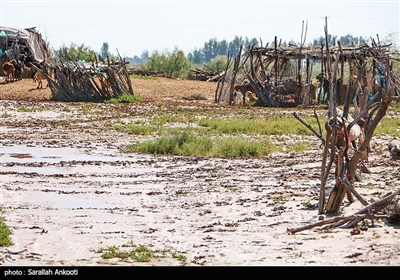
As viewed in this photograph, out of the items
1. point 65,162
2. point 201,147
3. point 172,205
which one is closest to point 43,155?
point 65,162

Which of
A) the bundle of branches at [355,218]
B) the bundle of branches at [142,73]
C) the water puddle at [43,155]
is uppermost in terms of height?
the bundle of branches at [142,73]

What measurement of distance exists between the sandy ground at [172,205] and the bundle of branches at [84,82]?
445 inches

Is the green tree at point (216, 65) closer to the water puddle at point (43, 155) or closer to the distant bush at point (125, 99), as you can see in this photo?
the distant bush at point (125, 99)

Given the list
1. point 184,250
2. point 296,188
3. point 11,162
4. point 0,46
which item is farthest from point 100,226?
point 0,46

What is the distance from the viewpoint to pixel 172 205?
1234 cm

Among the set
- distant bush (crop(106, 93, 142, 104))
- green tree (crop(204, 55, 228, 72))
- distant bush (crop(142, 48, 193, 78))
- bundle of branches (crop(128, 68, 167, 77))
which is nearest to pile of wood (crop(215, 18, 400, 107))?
distant bush (crop(106, 93, 142, 104))

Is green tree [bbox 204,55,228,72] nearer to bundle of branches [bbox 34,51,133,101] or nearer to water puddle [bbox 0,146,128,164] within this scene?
bundle of branches [bbox 34,51,133,101]

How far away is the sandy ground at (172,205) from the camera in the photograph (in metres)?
8.66

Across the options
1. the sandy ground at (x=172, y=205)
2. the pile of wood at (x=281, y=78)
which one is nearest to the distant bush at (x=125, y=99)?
the pile of wood at (x=281, y=78)

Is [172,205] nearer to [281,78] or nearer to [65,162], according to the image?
[65,162]

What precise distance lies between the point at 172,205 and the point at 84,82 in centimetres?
2173

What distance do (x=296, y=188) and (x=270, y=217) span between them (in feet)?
7.81

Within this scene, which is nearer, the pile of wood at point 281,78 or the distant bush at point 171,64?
the pile of wood at point 281,78
